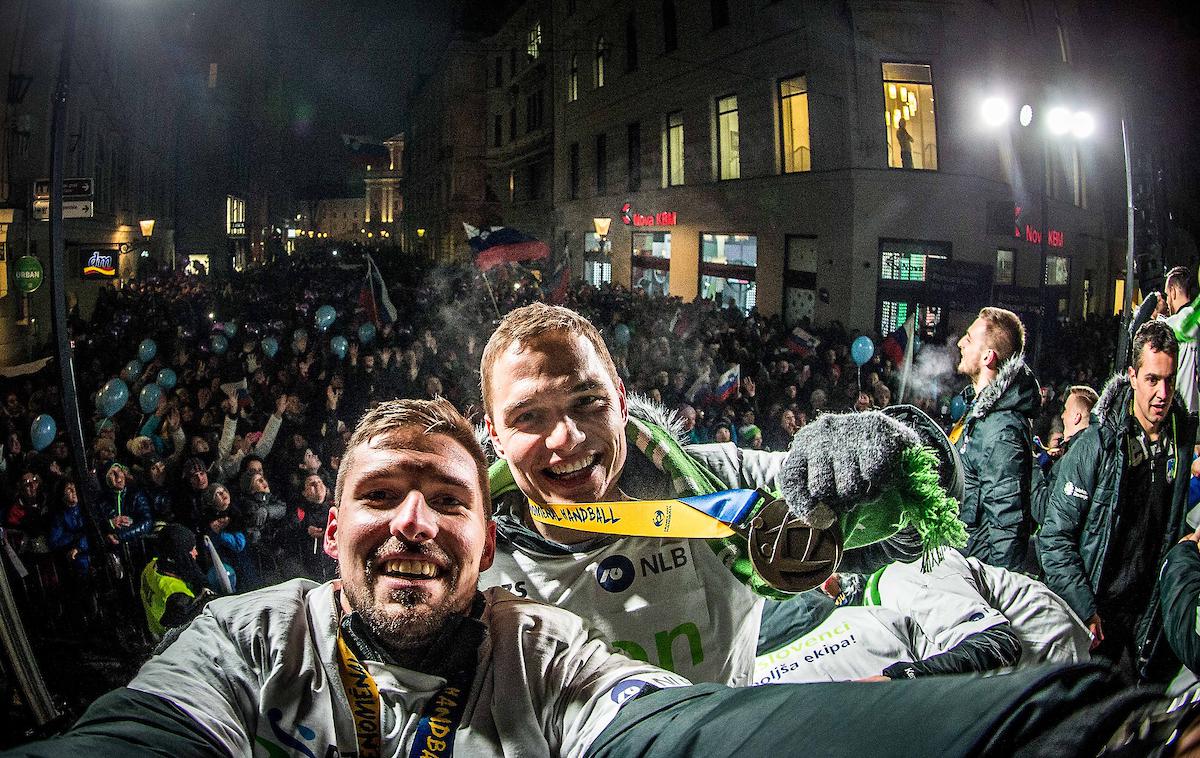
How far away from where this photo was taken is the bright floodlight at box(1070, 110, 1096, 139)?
1.86 meters

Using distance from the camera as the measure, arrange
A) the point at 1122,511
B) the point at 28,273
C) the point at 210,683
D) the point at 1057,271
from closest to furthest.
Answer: the point at 210,683
the point at 28,273
the point at 1057,271
the point at 1122,511

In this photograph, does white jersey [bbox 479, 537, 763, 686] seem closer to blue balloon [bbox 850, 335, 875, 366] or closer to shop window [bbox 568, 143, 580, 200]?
blue balloon [bbox 850, 335, 875, 366]

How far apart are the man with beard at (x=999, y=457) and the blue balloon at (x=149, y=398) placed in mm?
1666

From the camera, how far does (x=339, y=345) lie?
1521mm

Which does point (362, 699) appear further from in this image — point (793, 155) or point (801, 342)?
point (793, 155)

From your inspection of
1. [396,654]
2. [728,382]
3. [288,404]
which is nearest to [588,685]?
[396,654]

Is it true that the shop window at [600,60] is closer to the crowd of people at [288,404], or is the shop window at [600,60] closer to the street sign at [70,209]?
the crowd of people at [288,404]

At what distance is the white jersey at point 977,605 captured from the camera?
1.69 metres

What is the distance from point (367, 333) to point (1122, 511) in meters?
1.87

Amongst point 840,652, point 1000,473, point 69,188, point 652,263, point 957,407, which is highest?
point 69,188

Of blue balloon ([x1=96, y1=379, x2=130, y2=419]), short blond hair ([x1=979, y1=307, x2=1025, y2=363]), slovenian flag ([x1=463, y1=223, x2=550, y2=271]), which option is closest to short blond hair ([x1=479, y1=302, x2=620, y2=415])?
slovenian flag ([x1=463, y1=223, x2=550, y2=271])

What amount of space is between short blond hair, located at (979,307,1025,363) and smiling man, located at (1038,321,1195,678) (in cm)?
40

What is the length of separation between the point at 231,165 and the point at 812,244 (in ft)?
3.86

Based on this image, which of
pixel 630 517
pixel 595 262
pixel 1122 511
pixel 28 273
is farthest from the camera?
pixel 1122 511
